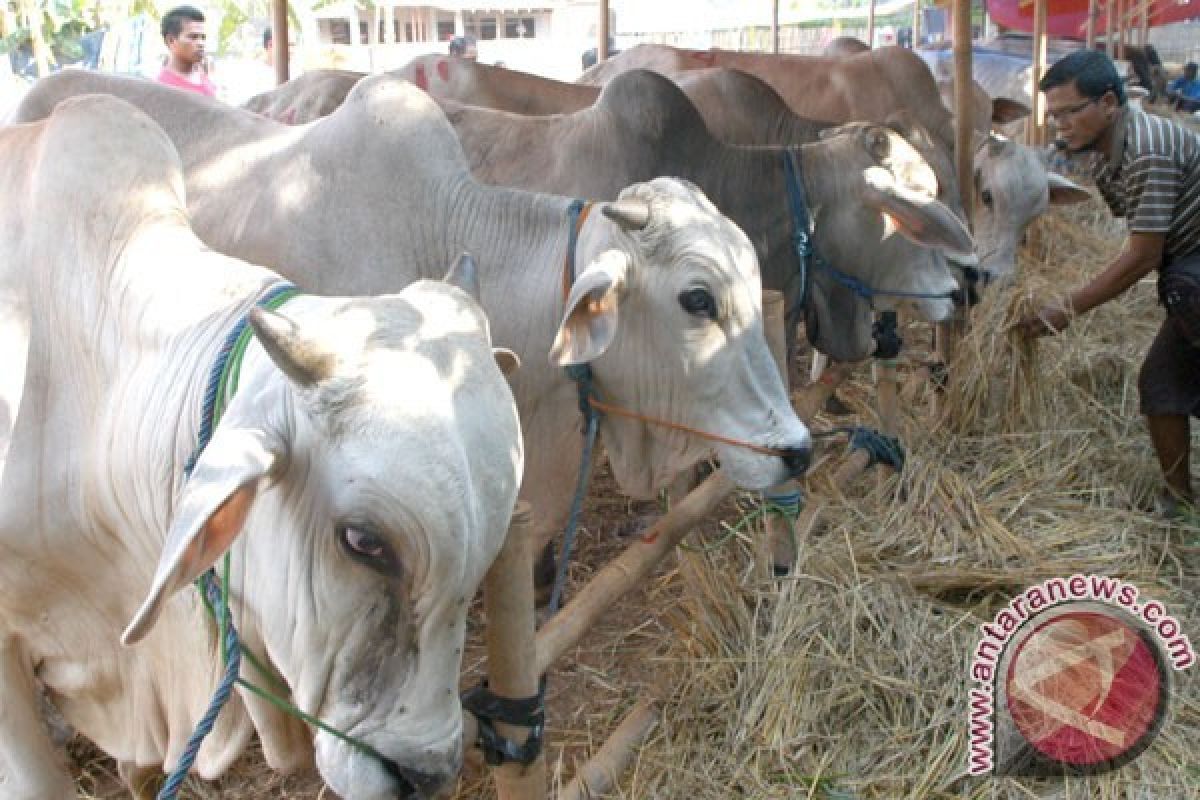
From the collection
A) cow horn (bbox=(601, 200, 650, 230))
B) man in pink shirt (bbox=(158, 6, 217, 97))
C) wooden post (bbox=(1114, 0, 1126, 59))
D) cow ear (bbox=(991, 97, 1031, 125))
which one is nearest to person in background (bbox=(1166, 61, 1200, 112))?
wooden post (bbox=(1114, 0, 1126, 59))

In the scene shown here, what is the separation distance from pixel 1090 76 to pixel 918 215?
2.29 ft

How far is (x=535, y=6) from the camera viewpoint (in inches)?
1177

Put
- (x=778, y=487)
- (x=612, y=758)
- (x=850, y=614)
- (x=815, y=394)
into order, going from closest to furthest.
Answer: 1. (x=612, y=758)
2. (x=778, y=487)
3. (x=850, y=614)
4. (x=815, y=394)

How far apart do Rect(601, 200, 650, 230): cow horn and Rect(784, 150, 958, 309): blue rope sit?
58.9 inches

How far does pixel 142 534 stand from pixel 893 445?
2.61 meters

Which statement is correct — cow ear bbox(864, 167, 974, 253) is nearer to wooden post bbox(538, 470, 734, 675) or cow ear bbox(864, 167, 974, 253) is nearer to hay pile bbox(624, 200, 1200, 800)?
hay pile bbox(624, 200, 1200, 800)

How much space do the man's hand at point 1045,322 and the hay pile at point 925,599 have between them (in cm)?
10

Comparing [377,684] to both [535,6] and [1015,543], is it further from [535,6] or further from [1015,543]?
[535,6]

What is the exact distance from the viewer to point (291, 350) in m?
1.47

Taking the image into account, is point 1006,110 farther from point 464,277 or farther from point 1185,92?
point 1185,92

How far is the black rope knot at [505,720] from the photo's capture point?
1.78 meters

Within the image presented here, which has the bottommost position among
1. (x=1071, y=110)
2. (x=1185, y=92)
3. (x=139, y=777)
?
(x=139, y=777)

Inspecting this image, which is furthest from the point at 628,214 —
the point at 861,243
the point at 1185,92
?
the point at 1185,92

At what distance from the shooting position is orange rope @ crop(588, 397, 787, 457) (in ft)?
8.67
